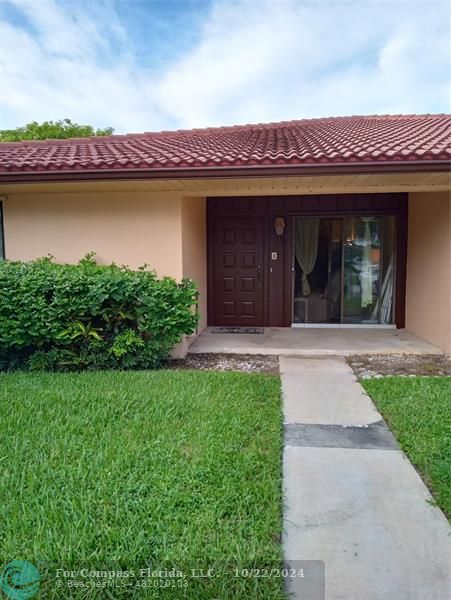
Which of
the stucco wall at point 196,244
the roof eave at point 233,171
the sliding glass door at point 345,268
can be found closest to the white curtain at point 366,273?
the sliding glass door at point 345,268

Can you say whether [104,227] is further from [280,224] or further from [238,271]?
[280,224]

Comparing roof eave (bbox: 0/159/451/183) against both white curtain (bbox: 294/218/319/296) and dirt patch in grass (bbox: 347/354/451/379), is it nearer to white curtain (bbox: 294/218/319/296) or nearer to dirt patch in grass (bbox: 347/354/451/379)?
dirt patch in grass (bbox: 347/354/451/379)

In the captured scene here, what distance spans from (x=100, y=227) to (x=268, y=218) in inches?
143

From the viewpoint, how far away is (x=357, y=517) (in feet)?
8.33

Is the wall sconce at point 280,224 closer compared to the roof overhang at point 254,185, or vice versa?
the roof overhang at point 254,185

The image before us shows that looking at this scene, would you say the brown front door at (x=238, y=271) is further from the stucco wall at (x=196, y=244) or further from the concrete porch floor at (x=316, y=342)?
the concrete porch floor at (x=316, y=342)

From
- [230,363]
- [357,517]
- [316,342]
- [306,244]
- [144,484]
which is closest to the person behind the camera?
[357,517]

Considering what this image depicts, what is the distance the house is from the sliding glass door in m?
0.02

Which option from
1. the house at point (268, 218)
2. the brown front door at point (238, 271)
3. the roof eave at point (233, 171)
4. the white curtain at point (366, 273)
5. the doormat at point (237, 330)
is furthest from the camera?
the brown front door at point (238, 271)

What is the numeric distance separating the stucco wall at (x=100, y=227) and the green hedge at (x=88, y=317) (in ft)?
3.11

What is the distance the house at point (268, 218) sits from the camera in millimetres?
5738

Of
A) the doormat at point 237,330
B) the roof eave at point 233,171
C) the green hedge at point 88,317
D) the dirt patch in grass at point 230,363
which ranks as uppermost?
the roof eave at point 233,171

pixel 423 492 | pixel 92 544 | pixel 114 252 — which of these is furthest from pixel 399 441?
pixel 114 252

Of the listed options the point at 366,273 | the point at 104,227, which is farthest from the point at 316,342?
the point at 104,227
